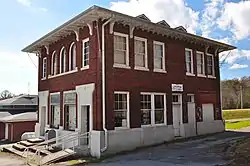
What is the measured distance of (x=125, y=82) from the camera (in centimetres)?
1540

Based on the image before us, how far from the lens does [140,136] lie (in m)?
15.6

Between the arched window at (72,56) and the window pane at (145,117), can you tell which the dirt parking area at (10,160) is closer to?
the arched window at (72,56)

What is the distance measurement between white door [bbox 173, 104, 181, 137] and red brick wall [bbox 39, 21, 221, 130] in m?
0.41

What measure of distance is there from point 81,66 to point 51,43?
17.3 ft

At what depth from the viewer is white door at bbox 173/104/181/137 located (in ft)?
60.1

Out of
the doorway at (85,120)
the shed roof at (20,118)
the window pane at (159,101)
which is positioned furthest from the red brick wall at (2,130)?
the window pane at (159,101)

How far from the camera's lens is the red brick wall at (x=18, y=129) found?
26.8 meters

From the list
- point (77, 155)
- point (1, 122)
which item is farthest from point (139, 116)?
point (1, 122)

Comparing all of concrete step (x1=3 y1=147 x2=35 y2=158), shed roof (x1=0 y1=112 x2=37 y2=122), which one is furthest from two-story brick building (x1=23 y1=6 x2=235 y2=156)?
shed roof (x1=0 y1=112 x2=37 y2=122)

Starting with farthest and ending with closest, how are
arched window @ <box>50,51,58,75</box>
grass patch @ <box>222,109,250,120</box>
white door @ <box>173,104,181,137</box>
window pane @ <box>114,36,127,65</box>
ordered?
grass patch @ <box>222,109,250,120</box> → arched window @ <box>50,51,58,75</box> → white door @ <box>173,104,181,137</box> → window pane @ <box>114,36,127,65</box>

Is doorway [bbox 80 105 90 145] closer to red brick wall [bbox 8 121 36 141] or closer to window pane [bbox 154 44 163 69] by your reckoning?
window pane [bbox 154 44 163 69]

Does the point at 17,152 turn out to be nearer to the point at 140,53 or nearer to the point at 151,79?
the point at 151,79

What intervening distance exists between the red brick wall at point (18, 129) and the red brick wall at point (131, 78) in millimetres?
7898

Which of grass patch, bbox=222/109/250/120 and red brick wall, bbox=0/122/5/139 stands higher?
grass patch, bbox=222/109/250/120
